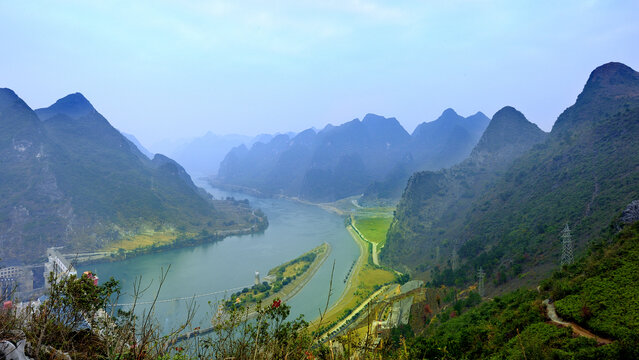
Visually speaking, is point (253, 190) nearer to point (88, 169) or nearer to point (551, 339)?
point (88, 169)

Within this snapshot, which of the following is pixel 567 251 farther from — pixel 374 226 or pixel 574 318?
pixel 374 226

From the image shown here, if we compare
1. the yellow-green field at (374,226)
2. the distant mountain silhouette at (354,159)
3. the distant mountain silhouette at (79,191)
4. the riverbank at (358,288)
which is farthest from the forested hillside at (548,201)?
the distant mountain silhouette at (354,159)

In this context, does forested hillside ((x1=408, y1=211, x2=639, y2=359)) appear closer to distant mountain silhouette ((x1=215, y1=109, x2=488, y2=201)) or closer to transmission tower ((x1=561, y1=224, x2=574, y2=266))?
transmission tower ((x1=561, y1=224, x2=574, y2=266))

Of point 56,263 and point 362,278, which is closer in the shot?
point 56,263

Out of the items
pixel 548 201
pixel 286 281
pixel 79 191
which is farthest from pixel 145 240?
pixel 548 201

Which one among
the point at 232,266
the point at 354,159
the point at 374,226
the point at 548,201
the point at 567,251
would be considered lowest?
the point at 232,266

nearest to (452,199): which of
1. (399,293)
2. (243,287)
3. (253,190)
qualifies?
(399,293)

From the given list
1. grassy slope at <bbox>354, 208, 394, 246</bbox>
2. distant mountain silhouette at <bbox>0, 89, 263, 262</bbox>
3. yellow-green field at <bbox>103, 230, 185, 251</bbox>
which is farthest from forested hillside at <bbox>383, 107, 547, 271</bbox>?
yellow-green field at <bbox>103, 230, 185, 251</bbox>
